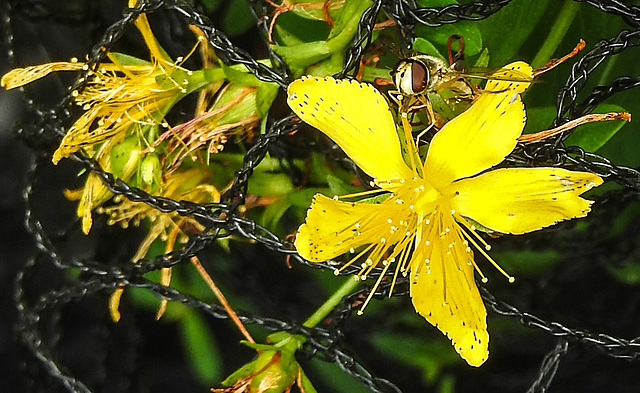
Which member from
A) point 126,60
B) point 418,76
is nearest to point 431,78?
point 418,76

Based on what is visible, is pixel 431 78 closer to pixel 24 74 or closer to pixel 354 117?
pixel 354 117

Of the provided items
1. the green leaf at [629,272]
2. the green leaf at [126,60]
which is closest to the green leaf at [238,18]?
the green leaf at [126,60]

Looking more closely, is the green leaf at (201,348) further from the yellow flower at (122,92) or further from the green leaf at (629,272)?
the green leaf at (629,272)

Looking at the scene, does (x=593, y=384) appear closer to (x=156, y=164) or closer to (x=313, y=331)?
(x=313, y=331)

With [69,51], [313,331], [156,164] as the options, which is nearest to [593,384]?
[313,331]

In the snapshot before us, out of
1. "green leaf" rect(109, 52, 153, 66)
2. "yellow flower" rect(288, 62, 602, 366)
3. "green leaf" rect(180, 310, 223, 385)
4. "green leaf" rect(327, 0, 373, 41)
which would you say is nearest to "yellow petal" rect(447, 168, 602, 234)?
"yellow flower" rect(288, 62, 602, 366)

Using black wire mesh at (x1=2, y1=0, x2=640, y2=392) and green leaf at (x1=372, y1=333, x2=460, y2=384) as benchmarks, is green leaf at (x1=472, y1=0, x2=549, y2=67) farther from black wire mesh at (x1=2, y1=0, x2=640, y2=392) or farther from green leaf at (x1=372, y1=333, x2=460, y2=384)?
green leaf at (x1=372, y1=333, x2=460, y2=384)
